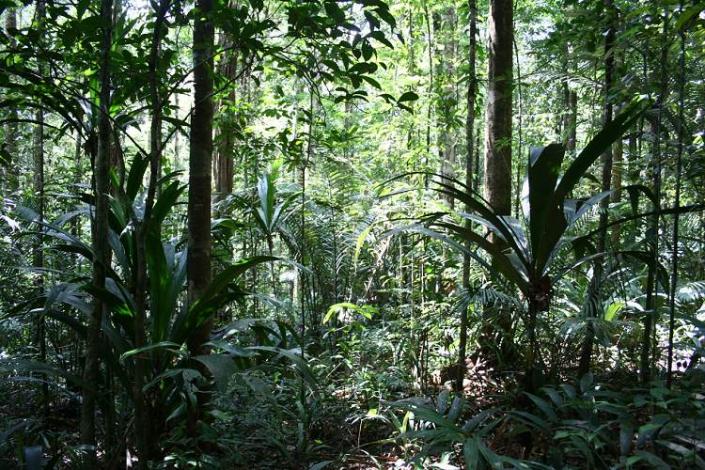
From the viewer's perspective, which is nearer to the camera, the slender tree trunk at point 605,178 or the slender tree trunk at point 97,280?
the slender tree trunk at point 97,280

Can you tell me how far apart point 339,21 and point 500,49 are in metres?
2.40

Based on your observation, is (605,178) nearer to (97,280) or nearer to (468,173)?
(468,173)

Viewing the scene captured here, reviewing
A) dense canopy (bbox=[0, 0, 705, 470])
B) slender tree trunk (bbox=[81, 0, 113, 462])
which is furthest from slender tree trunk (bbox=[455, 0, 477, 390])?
slender tree trunk (bbox=[81, 0, 113, 462])

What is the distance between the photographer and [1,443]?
2.30 metres

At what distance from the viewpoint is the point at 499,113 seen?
13.5ft

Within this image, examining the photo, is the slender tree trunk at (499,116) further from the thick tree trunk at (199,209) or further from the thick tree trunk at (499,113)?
the thick tree trunk at (199,209)

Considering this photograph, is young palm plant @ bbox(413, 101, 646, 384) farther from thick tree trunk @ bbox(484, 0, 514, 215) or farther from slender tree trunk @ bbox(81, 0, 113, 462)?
slender tree trunk @ bbox(81, 0, 113, 462)

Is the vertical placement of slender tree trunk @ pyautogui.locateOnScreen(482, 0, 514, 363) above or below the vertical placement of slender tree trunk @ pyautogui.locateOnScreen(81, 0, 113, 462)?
above

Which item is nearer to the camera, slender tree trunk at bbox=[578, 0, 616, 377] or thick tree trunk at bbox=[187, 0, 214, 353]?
thick tree trunk at bbox=[187, 0, 214, 353]

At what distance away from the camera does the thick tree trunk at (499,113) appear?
408 cm

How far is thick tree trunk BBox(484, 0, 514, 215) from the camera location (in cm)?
408

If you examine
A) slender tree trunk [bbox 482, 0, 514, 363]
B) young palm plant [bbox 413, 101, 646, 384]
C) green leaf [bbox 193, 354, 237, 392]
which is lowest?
green leaf [bbox 193, 354, 237, 392]

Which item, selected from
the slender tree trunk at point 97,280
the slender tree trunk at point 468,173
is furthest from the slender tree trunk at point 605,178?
the slender tree trunk at point 97,280

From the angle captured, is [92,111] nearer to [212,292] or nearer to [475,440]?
[212,292]
